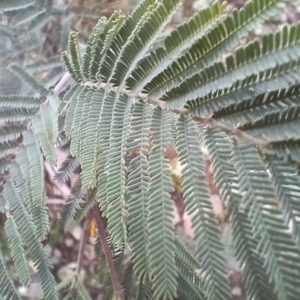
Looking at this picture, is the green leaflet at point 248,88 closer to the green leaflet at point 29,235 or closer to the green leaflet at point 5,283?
the green leaflet at point 29,235

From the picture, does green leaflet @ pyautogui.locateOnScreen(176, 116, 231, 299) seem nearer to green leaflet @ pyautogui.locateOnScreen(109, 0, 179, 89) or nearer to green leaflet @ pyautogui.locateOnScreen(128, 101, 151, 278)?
green leaflet @ pyautogui.locateOnScreen(128, 101, 151, 278)

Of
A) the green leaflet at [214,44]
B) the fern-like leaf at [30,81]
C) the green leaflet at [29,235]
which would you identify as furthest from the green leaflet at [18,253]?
the green leaflet at [214,44]

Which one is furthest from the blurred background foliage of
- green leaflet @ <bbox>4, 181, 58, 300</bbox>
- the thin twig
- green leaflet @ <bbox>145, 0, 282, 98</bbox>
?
green leaflet @ <bbox>145, 0, 282, 98</bbox>

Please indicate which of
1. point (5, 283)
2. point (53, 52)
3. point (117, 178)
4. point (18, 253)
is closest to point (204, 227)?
point (117, 178)

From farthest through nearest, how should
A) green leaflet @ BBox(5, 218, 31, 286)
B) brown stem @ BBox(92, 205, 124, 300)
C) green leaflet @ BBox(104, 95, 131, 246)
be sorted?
brown stem @ BBox(92, 205, 124, 300)
green leaflet @ BBox(5, 218, 31, 286)
green leaflet @ BBox(104, 95, 131, 246)

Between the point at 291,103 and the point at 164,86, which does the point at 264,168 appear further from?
the point at 164,86

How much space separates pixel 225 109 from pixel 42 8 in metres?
0.94

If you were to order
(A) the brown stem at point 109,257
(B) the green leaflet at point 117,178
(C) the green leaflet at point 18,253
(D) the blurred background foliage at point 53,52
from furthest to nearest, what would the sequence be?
(D) the blurred background foliage at point 53,52 → (A) the brown stem at point 109,257 → (C) the green leaflet at point 18,253 → (B) the green leaflet at point 117,178

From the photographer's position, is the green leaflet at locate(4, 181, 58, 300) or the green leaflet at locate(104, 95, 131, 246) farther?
the green leaflet at locate(4, 181, 58, 300)

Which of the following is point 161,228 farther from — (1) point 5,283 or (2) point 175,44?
(1) point 5,283

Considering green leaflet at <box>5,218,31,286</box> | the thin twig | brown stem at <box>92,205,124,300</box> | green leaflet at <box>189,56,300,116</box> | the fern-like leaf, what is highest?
green leaflet at <box>189,56,300,116</box>

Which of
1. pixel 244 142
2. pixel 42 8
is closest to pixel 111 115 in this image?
pixel 244 142

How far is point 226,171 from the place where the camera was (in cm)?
51

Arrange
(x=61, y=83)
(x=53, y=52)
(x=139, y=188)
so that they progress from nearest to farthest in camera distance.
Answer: (x=139, y=188)
(x=61, y=83)
(x=53, y=52)
